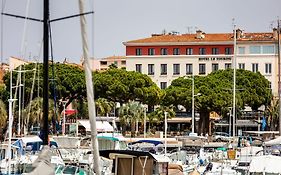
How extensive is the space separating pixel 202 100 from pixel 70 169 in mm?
52782

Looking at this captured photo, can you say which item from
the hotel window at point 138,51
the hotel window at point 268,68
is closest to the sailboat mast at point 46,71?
the hotel window at point 268,68

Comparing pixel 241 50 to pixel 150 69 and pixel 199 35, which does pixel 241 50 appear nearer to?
pixel 199 35

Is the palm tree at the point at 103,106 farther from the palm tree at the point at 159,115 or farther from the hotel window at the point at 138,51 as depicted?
the hotel window at the point at 138,51

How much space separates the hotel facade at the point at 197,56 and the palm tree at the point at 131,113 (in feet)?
74.0

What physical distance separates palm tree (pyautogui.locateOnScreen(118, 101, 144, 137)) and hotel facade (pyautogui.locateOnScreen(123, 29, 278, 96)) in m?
22.5

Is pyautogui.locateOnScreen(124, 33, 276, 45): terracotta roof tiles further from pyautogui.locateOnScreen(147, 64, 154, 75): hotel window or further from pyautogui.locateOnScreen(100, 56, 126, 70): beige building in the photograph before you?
pyautogui.locateOnScreen(100, 56, 126, 70): beige building

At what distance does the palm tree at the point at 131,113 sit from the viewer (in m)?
66.8

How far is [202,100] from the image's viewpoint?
2913 inches

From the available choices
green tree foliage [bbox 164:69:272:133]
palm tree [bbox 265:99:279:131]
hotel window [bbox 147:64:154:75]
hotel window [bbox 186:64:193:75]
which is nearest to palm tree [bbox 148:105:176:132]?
green tree foliage [bbox 164:69:272:133]

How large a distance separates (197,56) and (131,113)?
25.1 meters

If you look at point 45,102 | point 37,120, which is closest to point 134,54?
point 37,120

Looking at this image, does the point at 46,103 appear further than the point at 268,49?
No

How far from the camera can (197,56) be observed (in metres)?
89.8

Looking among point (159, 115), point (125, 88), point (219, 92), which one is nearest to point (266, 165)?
point (159, 115)
